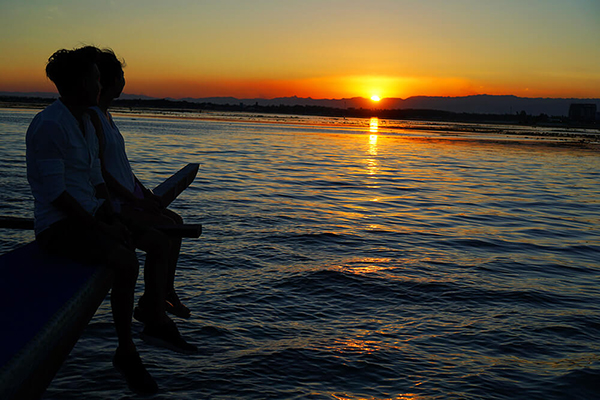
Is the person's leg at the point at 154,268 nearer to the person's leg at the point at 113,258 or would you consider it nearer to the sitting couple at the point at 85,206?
the sitting couple at the point at 85,206

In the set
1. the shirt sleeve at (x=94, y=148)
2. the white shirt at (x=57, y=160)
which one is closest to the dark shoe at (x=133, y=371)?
the white shirt at (x=57, y=160)

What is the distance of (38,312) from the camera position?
3.11 m

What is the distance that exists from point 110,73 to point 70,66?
0.93 meters

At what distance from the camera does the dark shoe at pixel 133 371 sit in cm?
402

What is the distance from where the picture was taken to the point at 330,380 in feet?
16.6

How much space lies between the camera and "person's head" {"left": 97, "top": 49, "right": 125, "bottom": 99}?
4664mm

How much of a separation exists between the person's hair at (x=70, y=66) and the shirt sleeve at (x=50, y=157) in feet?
1.23

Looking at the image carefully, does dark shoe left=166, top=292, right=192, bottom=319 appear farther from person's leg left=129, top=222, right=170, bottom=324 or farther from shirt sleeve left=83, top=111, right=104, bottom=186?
shirt sleeve left=83, top=111, right=104, bottom=186

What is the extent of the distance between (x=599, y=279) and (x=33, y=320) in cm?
880

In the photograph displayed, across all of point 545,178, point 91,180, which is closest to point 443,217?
point 91,180

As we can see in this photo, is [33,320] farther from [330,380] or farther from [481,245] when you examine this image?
[481,245]

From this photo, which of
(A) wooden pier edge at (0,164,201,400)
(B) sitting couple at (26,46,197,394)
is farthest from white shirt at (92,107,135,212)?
(A) wooden pier edge at (0,164,201,400)

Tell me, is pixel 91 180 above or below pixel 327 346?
above

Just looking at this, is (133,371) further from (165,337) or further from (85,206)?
(85,206)
